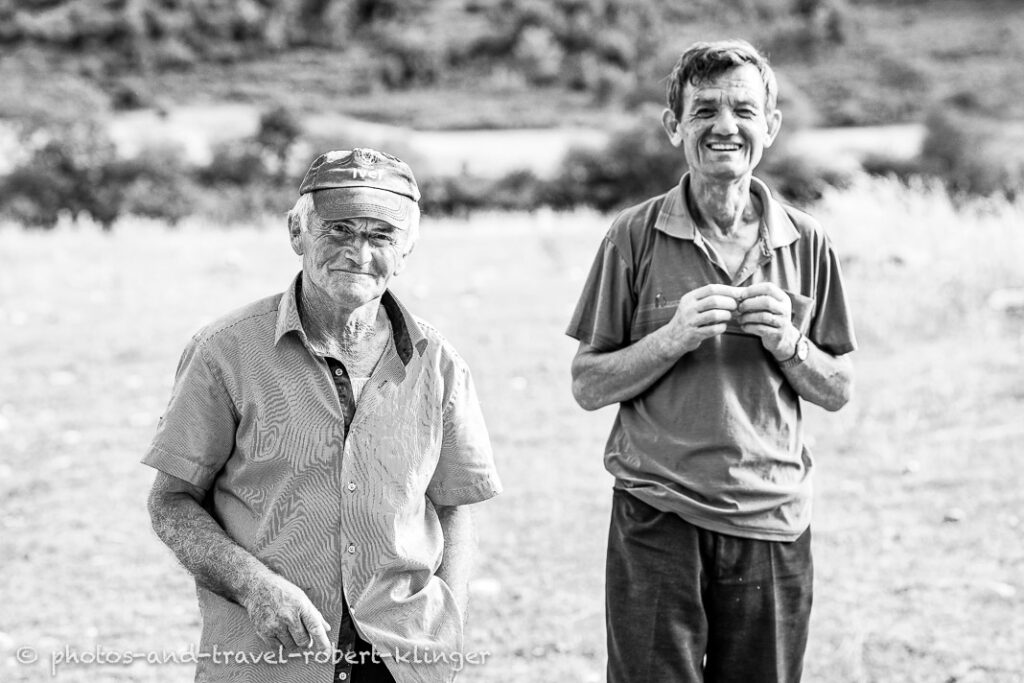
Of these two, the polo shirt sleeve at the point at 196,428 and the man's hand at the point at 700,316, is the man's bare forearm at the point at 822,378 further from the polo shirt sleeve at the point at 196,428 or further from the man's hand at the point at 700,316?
the polo shirt sleeve at the point at 196,428

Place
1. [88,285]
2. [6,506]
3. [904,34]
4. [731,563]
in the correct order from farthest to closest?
[904,34] → [88,285] → [6,506] → [731,563]

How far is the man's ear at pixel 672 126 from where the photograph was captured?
306 cm

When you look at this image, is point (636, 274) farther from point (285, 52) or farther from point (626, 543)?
point (285, 52)

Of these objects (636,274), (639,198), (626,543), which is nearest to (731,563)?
(626,543)

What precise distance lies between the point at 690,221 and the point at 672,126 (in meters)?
0.27

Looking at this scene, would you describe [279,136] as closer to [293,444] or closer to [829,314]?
[829,314]

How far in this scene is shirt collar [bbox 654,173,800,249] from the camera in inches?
117

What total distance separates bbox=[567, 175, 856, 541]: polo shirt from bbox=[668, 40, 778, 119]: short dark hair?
23cm

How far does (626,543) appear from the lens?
9.83ft

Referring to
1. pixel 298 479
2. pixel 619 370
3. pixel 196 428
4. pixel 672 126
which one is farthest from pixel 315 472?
pixel 672 126

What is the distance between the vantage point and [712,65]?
2947 millimetres

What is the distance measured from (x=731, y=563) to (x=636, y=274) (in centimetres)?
73

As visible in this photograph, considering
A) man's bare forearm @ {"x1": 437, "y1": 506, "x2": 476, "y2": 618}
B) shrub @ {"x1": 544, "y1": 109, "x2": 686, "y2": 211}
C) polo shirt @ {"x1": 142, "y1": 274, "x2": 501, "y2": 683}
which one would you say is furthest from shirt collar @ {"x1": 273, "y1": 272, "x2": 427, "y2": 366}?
shrub @ {"x1": 544, "y1": 109, "x2": 686, "y2": 211}

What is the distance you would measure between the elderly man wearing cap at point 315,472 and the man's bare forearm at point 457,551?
3.2 inches
